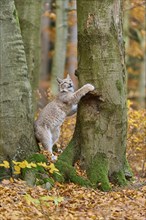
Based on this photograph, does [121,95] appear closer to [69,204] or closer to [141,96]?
[69,204]

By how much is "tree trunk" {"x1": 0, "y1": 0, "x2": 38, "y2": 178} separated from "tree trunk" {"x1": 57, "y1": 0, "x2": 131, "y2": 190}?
0.89 metres

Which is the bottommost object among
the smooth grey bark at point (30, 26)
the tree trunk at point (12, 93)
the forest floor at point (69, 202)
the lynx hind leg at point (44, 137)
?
the forest floor at point (69, 202)

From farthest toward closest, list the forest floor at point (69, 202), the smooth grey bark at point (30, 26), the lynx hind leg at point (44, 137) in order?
the smooth grey bark at point (30, 26), the lynx hind leg at point (44, 137), the forest floor at point (69, 202)

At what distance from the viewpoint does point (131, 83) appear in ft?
118

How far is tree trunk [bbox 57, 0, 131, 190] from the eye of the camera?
986 centimetres

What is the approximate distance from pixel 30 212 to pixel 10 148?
211 cm

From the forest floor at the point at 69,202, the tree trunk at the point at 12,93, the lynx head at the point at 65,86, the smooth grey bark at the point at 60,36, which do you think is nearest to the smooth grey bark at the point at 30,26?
the lynx head at the point at 65,86

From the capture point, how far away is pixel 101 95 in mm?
9906

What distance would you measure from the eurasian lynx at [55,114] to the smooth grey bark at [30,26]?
10.7 feet

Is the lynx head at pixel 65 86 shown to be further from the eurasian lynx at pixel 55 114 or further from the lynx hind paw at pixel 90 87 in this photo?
the lynx hind paw at pixel 90 87

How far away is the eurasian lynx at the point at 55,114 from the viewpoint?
10336 millimetres

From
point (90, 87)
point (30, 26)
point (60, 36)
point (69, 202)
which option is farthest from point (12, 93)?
point (60, 36)

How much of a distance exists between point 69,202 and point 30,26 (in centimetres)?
650

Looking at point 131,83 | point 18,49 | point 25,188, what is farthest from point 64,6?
point 131,83
